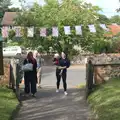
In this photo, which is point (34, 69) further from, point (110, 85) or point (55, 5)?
point (55, 5)

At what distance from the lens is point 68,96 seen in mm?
14641

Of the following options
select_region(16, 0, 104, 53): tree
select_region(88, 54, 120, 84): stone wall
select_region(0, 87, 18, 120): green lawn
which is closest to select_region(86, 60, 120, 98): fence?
select_region(88, 54, 120, 84): stone wall

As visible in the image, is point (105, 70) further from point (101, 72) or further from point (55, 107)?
point (55, 107)

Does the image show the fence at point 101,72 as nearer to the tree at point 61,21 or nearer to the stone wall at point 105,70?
the stone wall at point 105,70

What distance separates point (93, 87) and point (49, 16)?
28.2 meters

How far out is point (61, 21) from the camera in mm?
40844

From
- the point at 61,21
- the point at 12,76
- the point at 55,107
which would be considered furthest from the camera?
the point at 61,21

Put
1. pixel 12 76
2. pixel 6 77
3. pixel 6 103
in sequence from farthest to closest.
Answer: pixel 6 77
pixel 12 76
pixel 6 103

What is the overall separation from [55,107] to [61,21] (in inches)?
1152

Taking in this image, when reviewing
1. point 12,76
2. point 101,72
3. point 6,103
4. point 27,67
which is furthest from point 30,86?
point 6,103

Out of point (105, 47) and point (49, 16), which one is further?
point (105, 47)

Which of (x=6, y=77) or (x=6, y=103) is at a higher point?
(x=6, y=77)

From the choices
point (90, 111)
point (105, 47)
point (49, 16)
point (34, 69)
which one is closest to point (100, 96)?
point (90, 111)

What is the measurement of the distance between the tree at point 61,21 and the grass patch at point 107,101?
26052 mm
